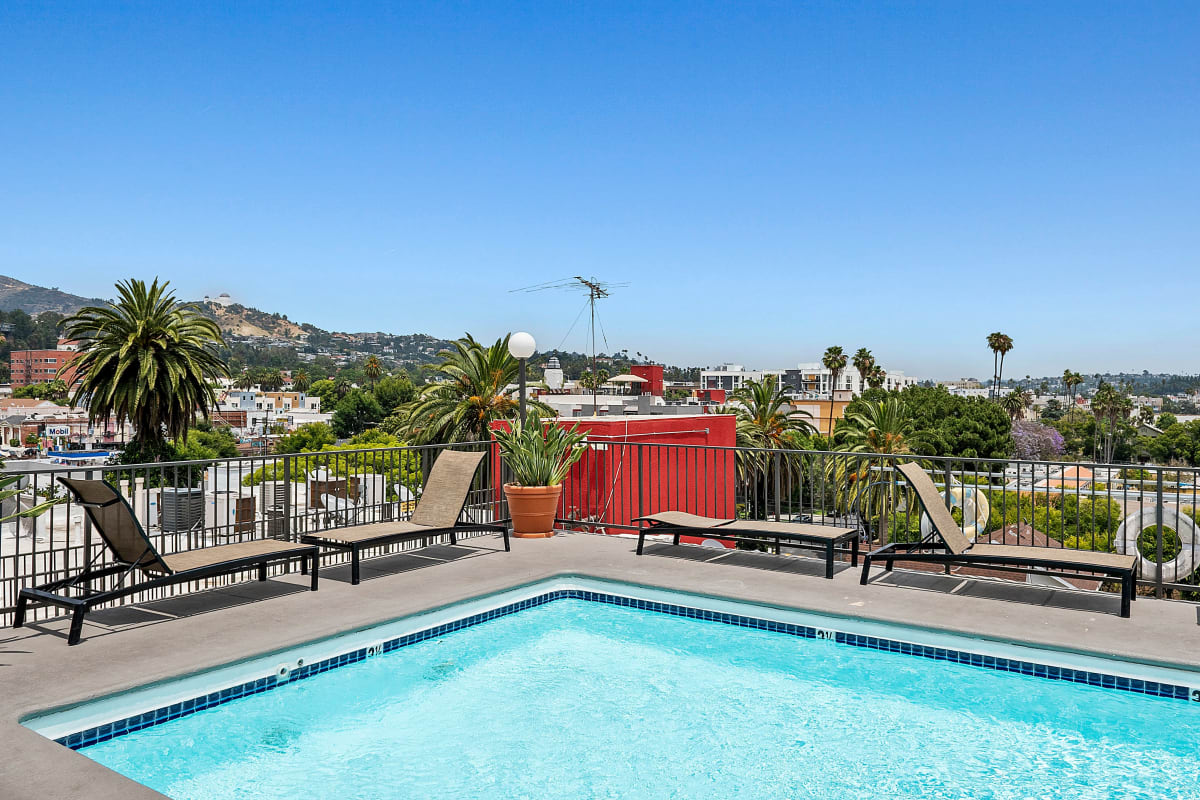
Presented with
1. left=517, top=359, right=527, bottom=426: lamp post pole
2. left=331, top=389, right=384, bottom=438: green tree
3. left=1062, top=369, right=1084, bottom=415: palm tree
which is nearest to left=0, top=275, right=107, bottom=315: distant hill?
left=331, top=389, right=384, bottom=438: green tree

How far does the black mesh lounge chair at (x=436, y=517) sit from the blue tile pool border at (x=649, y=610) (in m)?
1.06

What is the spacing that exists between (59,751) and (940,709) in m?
3.80

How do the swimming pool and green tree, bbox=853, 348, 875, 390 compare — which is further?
green tree, bbox=853, 348, 875, 390

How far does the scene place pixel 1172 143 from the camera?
139ft

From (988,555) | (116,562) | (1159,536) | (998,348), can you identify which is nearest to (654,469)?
(988,555)

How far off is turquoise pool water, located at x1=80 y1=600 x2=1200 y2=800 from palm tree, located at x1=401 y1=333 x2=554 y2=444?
10.8m

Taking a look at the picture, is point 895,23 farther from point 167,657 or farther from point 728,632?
point 167,657

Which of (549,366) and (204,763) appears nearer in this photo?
(204,763)

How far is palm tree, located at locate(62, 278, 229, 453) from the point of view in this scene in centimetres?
1484

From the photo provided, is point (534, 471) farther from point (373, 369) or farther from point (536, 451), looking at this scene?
point (373, 369)

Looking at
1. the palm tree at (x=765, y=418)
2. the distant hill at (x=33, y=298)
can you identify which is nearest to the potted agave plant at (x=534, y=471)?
the palm tree at (x=765, y=418)

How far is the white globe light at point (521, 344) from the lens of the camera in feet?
28.5

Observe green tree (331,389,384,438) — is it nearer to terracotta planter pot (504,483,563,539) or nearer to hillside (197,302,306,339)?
hillside (197,302,306,339)

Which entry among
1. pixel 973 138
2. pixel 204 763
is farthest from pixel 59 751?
pixel 973 138
